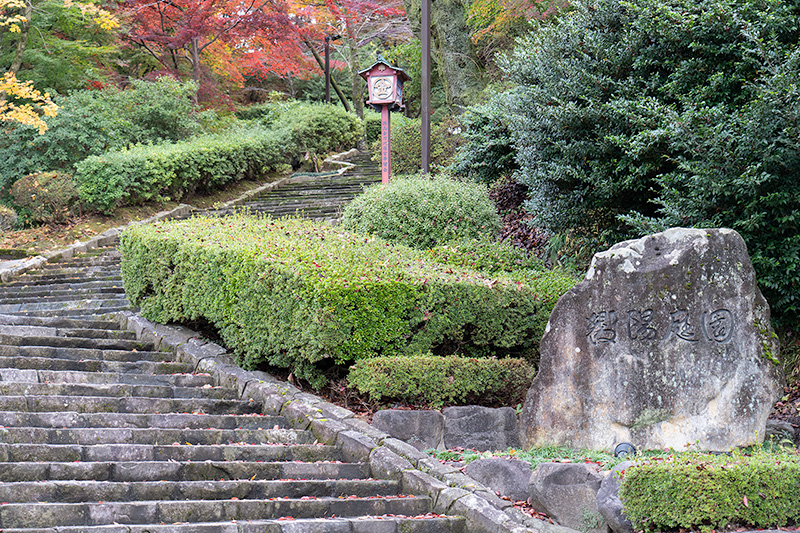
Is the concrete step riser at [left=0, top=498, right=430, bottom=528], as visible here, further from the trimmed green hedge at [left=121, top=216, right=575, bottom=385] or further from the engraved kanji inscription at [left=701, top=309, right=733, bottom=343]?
the engraved kanji inscription at [left=701, top=309, right=733, bottom=343]

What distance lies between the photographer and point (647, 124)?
759cm

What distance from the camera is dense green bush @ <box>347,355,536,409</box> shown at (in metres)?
6.80

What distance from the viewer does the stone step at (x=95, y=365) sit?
775cm

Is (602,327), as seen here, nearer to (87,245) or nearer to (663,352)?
(663,352)

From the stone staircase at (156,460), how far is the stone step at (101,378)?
0.01 m

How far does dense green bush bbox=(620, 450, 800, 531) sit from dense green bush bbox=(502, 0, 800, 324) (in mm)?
2895

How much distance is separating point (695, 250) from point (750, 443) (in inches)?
65.5

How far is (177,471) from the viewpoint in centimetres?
566

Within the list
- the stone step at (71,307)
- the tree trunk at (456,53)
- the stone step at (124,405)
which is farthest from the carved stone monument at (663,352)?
the tree trunk at (456,53)

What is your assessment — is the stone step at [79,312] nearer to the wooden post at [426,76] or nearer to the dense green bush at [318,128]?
the wooden post at [426,76]

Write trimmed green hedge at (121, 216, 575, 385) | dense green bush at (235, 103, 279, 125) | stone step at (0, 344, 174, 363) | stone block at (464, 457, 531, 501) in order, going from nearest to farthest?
stone block at (464, 457, 531, 501) < trimmed green hedge at (121, 216, 575, 385) < stone step at (0, 344, 174, 363) < dense green bush at (235, 103, 279, 125)

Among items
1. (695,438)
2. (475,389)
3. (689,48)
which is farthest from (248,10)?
(695,438)

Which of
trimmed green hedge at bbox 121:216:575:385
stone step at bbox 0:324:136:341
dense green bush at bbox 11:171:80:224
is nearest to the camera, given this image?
trimmed green hedge at bbox 121:216:575:385

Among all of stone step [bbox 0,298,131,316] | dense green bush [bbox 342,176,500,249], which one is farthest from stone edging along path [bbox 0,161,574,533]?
dense green bush [bbox 342,176,500,249]
